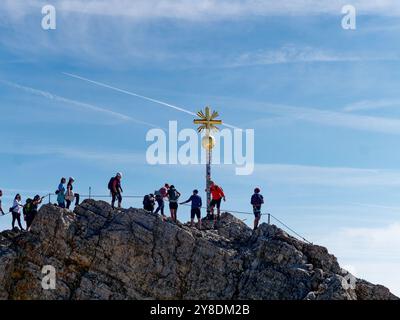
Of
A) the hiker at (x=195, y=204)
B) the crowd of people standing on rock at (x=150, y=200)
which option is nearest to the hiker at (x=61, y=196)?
the crowd of people standing on rock at (x=150, y=200)

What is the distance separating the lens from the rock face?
40594 millimetres

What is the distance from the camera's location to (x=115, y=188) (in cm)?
4303

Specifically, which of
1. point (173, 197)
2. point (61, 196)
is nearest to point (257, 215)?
point (173, 197)

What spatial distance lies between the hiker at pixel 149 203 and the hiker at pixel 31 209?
7.20 metres

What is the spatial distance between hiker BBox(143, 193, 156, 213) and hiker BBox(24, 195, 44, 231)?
7201mm

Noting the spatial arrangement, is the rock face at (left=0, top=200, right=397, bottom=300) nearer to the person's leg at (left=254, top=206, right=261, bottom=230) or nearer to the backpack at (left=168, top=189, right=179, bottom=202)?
the person's leg at (left=254, top=206, right=261, bottom=230)

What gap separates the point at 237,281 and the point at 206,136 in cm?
1302

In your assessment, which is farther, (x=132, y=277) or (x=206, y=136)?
(x=206, y=136)

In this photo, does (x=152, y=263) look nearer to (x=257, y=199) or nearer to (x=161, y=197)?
(x=161, y=197)

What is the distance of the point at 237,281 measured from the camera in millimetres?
41062
